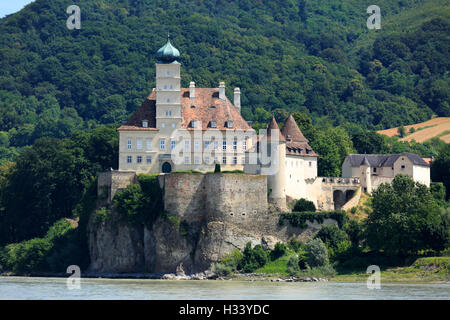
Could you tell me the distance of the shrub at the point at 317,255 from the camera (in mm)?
85875

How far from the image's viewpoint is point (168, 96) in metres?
93.7

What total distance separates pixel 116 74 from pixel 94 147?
65785 mm

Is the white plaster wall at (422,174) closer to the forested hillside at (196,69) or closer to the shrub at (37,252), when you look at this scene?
the shrub at (37,252)

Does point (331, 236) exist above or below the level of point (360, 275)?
above

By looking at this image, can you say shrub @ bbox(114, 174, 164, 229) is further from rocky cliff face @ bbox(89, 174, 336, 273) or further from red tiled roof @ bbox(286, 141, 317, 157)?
red tiled roof @ bbox(286, 141, 317, 157)

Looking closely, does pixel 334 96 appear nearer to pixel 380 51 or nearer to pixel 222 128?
pixel 380 51

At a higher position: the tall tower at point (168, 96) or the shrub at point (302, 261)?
the tall tower at point (168, 96)

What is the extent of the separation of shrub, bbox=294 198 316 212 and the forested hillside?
55.0m

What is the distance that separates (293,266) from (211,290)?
13.4 m

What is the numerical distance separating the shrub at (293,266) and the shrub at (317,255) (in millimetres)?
1100

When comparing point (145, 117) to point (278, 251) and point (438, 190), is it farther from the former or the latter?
point (438, 190)

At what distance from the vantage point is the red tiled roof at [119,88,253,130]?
308 ft

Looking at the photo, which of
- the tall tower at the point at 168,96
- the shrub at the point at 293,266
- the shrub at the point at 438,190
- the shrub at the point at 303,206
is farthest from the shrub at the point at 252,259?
the shrub at the point at 438,190

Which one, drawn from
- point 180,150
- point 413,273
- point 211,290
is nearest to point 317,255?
point 413,273
